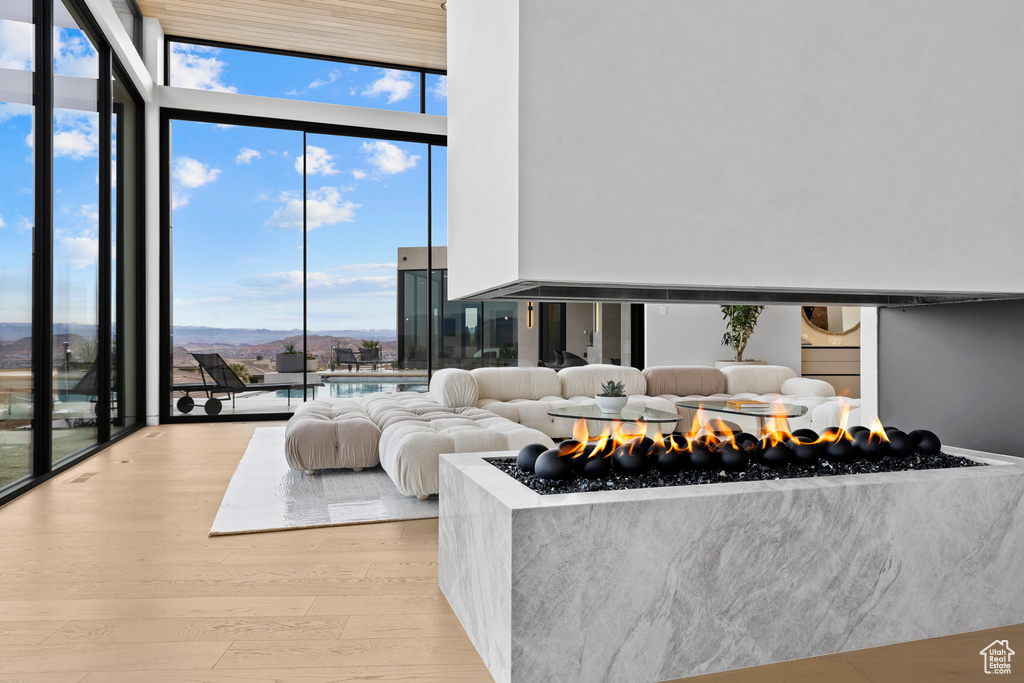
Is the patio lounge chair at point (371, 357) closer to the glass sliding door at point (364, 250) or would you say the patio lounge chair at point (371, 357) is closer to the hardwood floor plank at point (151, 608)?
the glass sliding door at point (364, 250)

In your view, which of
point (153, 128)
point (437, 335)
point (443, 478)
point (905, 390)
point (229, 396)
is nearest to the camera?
point (443, 478)

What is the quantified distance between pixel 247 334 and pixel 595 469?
636 centimetres

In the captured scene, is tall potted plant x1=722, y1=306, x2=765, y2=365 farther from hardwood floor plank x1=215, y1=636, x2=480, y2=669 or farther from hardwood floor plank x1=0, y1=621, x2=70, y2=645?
hardwood floor plank x1=0, y1=621, x2=70, y2=645

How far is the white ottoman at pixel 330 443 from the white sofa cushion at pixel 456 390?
113cm

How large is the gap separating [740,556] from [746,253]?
2.57ft

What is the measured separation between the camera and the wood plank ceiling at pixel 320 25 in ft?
20.3

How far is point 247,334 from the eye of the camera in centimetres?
724

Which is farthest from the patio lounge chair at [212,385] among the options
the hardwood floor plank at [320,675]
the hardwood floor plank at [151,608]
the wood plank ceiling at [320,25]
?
the hardwood floor plank at [320,675]

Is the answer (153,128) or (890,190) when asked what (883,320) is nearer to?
(890,190)

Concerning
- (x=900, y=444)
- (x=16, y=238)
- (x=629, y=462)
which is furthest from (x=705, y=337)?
(x=16, y=238)

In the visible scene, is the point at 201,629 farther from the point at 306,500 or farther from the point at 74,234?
the point at 74,234

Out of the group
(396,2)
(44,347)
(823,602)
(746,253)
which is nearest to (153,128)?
(396,2)

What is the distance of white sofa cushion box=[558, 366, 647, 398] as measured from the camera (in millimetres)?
5961

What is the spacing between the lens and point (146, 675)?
1.63 m
